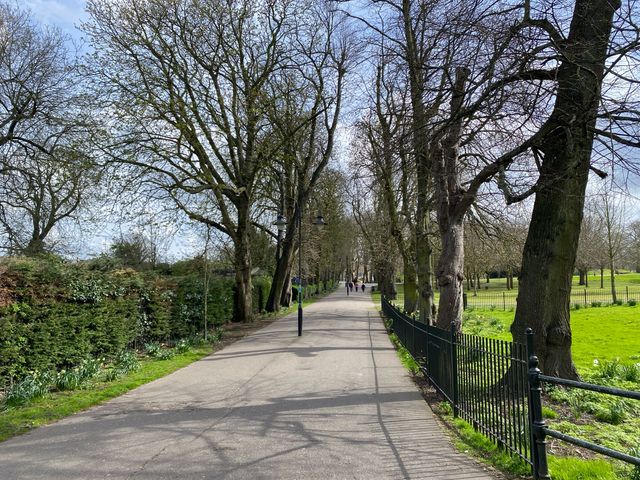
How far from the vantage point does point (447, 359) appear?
7875mm

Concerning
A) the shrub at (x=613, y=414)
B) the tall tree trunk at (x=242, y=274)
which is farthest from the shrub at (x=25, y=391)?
the tall tree trunk at (x=242, y=274)

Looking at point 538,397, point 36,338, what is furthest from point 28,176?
point 538,397

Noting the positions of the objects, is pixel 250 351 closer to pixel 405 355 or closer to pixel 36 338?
pixel 405 355

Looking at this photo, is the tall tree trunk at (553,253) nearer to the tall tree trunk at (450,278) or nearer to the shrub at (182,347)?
the tall tree trunk at (450,278)

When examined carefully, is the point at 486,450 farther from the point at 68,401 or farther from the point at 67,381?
the point at 67,381

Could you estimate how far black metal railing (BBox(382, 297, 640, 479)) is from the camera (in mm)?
4512

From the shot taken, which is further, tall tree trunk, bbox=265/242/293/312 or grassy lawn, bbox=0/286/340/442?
tall tree trunk, bbox=265/242/293/312

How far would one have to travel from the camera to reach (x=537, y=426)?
457cm

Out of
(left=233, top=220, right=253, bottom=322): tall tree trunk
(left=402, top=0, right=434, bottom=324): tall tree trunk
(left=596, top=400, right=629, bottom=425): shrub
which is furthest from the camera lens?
(left=233, top=220, right=253, bottom=322): tall tree trunk

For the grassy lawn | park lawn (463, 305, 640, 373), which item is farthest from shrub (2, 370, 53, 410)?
park lawn (463, 305, 640, 373)

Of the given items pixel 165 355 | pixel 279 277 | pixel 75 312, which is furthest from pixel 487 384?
pixel 279 277

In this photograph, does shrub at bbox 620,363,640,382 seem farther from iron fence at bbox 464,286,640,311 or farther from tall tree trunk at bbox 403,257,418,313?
iron fence at bbox 464,286,640,311

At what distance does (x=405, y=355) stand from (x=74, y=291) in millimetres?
8130

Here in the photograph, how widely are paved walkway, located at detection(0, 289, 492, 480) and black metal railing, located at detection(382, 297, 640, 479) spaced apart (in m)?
0.51
